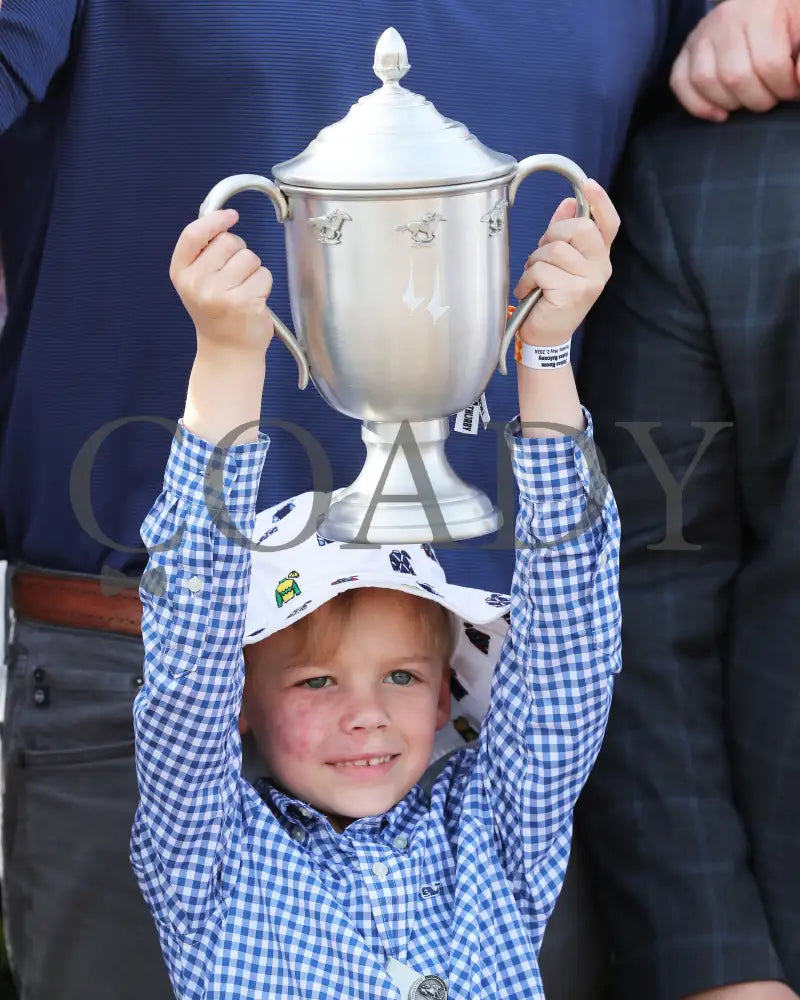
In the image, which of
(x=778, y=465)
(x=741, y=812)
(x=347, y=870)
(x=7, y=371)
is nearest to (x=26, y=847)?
(x=347, y=870)

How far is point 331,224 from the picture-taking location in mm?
1371

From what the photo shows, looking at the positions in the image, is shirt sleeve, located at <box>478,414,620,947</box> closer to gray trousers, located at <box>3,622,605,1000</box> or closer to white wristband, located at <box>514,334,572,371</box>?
white wristband, located at <box>514,334,572,371</box>

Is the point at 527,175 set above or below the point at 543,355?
above

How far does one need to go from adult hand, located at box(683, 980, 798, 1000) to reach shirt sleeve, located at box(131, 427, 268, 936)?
70 cm

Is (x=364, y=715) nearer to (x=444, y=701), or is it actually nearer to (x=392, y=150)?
(x=444, y=701)

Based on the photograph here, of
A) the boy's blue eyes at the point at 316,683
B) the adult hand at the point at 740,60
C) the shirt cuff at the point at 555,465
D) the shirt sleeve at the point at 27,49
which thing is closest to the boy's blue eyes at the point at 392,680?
the boy's blue eyes at the point at 316,683

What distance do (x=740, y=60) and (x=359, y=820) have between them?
1106mm

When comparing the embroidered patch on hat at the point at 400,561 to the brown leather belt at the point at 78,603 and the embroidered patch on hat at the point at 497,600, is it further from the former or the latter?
the brown leather belt at the point at 78,603

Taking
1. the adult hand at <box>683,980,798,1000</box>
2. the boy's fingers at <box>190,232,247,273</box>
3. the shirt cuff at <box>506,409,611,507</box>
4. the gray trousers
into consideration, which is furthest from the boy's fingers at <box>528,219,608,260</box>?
the adult hand at <box>683,980,798,1000</box>

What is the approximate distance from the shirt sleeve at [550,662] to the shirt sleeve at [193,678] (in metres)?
0.32

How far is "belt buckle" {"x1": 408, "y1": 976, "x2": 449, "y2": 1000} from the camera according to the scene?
1.70m

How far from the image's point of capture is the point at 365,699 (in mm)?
1816

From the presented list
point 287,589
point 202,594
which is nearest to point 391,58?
point 202,594

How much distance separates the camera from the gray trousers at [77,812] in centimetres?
195
